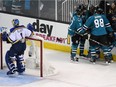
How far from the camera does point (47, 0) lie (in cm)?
1429

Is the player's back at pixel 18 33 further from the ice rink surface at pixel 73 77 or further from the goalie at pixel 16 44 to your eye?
the ice rink surface at pixel 73 77

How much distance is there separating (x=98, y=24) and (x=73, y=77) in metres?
1.74

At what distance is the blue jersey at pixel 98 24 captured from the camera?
11.9 metres

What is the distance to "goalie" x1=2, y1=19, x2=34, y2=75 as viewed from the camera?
1056cm

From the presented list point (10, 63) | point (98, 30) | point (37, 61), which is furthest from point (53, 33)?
point (10, 63)

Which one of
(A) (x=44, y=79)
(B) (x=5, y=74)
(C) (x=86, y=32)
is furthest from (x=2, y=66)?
(C) (x=86, y=32)

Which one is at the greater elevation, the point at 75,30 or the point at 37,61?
the point at 75,30

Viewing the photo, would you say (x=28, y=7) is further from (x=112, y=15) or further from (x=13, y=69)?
(x=13, y=69)

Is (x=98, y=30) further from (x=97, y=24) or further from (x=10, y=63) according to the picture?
(x=10, y=63)

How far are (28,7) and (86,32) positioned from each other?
3206mm

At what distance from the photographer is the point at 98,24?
1189cm

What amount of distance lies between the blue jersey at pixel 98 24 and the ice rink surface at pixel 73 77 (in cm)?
86

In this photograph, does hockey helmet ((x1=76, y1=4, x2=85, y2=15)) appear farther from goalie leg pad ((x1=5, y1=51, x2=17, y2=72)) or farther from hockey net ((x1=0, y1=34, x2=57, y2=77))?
goalie leg pad ((x1=5, y1=51, x2=17, y2=72))

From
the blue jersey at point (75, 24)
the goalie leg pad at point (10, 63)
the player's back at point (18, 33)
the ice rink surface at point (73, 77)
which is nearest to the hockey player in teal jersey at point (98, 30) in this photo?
the blue jersey at point (75, 24)
